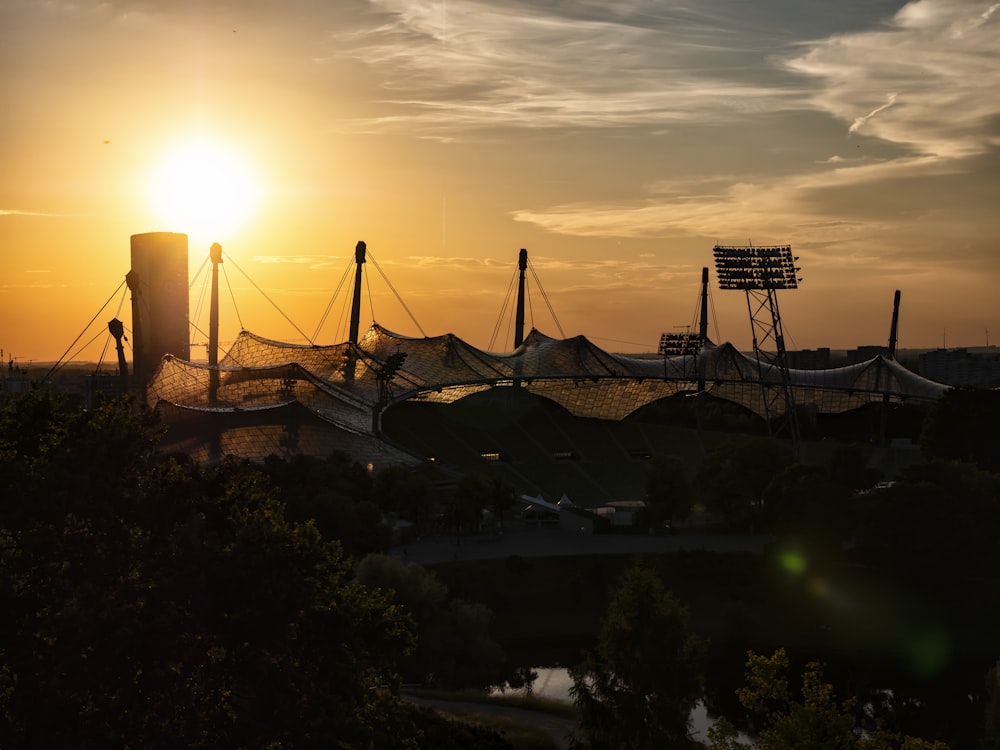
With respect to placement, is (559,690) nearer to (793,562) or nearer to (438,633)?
(438,633)

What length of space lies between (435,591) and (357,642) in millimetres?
28244

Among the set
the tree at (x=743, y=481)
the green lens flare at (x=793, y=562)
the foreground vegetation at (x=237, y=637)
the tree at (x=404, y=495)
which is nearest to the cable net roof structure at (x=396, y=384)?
the tree at (x=404, y=495)

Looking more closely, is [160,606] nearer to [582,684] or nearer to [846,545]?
[582,684]

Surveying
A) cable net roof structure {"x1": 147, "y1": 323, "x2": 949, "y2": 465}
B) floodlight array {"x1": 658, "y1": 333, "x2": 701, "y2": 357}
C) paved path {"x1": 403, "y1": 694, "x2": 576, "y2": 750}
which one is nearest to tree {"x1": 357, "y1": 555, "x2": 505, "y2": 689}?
paved path {"x1": 403, "y1": 694, "x2": 576, "y2": 750}

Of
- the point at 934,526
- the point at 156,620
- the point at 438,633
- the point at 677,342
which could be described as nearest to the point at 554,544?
the point at 934,526

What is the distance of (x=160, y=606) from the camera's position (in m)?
25.5

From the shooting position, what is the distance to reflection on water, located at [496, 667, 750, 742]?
50.2 meters

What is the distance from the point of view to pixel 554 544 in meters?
77.4

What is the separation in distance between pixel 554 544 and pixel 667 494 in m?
10.0

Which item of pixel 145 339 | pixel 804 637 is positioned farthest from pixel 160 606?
pixel 145 339

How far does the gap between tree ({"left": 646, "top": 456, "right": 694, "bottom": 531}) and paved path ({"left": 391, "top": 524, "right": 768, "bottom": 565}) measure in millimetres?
1479

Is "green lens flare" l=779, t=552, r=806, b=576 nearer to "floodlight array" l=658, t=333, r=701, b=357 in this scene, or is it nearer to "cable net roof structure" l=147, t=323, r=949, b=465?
"cable net roof structure" l=147, t=323, r=949, b=465

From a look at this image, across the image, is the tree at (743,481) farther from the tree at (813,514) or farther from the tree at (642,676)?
the tree at (642,676)

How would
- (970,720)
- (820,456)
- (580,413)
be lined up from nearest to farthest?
(970,720) → (820,456) → (580,413)
